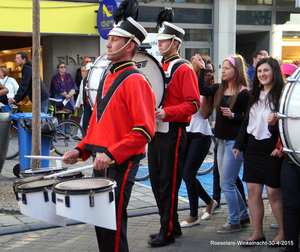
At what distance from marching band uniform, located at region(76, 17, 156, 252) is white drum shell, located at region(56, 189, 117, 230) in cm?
36

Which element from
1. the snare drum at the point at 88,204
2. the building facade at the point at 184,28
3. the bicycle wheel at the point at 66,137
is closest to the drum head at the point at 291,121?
the snare drum at the point at 88,204

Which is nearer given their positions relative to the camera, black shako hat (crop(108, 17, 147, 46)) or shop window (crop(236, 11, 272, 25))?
black shako hat (crop(108, 17, 147, 46))

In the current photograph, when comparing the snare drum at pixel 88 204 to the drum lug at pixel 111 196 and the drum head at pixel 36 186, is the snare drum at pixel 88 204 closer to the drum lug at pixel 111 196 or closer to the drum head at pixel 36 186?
the drum lug at pixel 111 196

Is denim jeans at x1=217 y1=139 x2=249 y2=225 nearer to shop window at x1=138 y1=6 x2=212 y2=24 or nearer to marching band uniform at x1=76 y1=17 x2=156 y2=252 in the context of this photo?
marching band uniform at x1=76 y1=17 x2=156 y2=252

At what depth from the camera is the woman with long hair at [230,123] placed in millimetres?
4832

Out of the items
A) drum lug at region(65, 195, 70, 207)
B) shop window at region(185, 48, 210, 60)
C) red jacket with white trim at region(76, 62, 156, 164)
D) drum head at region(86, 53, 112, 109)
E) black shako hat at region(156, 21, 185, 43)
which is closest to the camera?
drum lug at region(65, 195, 70, 207)

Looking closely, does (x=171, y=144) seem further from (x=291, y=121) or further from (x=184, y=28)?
(x=184, y=28)

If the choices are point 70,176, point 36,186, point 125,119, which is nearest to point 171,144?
point 125,119

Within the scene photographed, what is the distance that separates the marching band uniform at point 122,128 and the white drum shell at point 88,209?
0.36 metres

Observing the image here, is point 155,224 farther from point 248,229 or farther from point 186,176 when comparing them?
point 248,229

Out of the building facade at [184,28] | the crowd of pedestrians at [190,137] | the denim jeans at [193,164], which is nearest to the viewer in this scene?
the crowd of pedestrians at [190,137]

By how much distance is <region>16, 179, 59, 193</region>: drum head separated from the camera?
2904 mm

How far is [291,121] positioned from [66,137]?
7276 mm

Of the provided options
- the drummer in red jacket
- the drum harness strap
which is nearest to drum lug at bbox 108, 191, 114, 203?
the drummer in red jacket
